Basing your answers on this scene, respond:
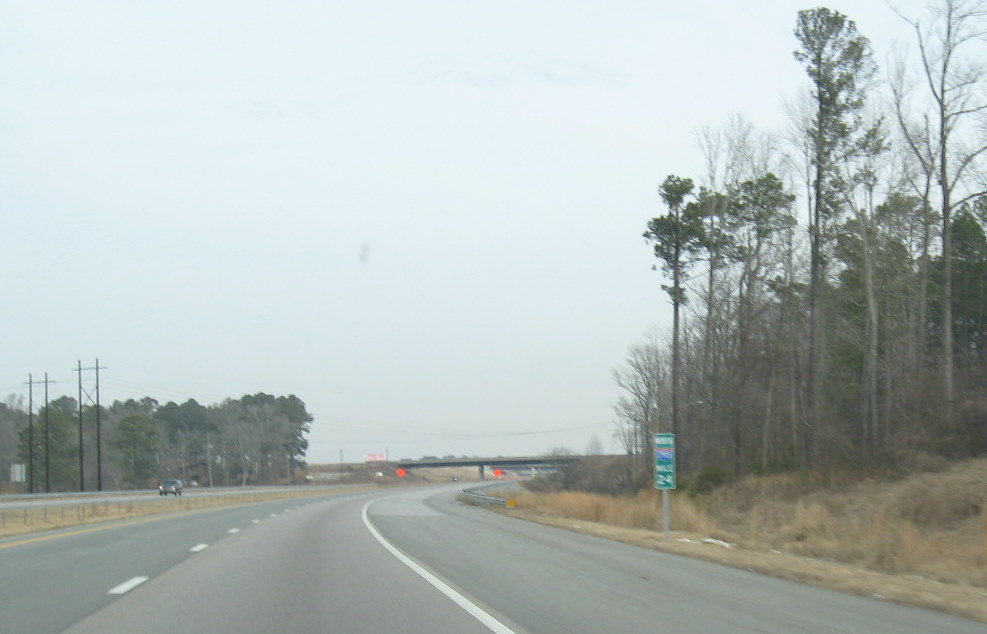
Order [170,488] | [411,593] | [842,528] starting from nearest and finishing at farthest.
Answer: [411,593]
[842,528]
[170,488]

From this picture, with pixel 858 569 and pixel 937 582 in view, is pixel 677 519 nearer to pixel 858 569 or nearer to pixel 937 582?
pixel 858 569

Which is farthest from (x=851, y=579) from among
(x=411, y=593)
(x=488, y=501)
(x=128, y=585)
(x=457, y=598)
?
(x=488, y=501)

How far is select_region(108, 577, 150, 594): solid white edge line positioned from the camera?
13.2m

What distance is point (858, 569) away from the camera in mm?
16656

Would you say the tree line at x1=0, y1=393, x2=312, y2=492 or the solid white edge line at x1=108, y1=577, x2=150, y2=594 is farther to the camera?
the tree line at x1=0, y1=393, x2=312, y2=492

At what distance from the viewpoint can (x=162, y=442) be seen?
153m

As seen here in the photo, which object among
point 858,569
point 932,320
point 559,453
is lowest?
point 559,453

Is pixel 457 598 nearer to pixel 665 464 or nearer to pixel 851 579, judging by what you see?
pixel 851 579

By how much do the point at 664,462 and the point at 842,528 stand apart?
23.8 feet

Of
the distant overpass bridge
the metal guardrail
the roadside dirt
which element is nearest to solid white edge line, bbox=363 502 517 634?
the roadside dirt

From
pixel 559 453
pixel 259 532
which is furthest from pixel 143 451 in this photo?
pixel 259 532

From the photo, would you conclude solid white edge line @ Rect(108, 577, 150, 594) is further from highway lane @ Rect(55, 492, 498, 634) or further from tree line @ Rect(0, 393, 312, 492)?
tree line @ Rect(0, 393, 312, 492)

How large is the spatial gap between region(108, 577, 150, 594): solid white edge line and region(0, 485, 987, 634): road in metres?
0.02

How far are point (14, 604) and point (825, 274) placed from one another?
5098 cm
